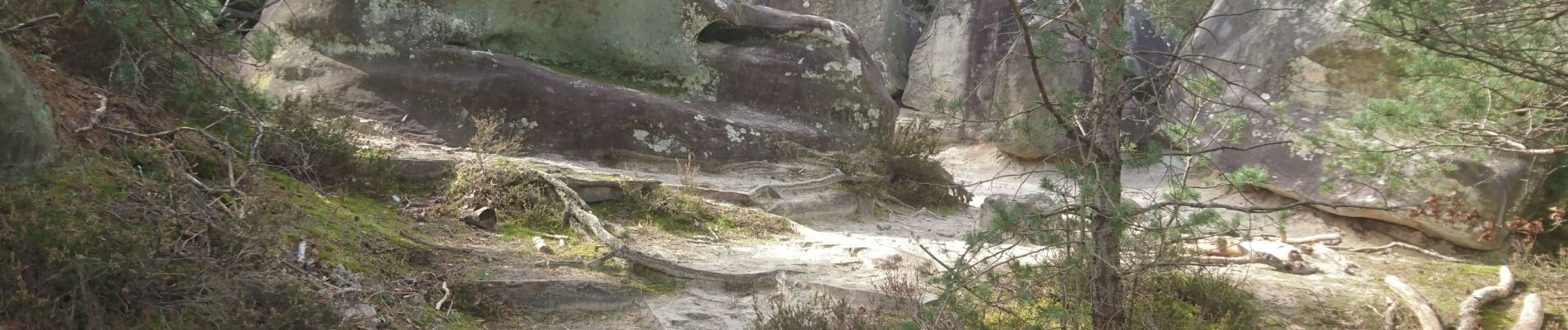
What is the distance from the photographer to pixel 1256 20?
907 cm

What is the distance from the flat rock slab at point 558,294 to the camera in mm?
4309

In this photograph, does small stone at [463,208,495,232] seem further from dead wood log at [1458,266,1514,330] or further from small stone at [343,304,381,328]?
dead wood log at [1458,266,1514,330]

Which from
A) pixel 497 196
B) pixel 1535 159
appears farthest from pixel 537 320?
pixel 1535 159

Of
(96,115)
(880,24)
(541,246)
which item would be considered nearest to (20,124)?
(96,115)

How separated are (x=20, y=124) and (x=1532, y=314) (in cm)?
750

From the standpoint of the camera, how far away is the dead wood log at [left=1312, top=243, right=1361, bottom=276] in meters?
6.63

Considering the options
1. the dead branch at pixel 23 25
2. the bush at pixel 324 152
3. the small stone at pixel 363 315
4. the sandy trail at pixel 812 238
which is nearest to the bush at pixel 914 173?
the sandy trail at pixel 812 238

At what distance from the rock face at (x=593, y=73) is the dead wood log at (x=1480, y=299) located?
5.80 metres

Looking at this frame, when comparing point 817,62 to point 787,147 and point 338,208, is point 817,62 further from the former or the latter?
point 338,208

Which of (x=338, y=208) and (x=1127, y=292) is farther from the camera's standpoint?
(x=338, y=208)

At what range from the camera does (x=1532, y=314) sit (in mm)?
5457

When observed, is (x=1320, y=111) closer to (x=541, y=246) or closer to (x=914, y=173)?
(x=914, y=173)

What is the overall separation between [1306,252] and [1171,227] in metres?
4.28

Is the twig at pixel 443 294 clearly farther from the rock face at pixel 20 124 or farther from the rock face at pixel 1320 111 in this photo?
the rock face at pixel 1320 111
